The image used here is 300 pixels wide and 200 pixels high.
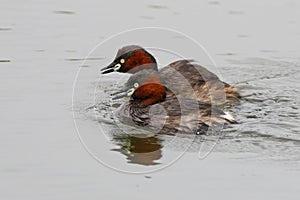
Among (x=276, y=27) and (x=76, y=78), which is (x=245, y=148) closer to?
(x=76, y=78)

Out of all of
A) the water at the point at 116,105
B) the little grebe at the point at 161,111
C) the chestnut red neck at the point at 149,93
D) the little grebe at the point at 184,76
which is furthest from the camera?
the little grebe at the point at 184,76

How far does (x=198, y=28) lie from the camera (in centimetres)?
1309

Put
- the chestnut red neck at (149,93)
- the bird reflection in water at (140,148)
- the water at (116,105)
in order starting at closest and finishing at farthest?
the water at (116,105) → the bird reflection in water at (140,148) → the chestnut red neck at (149,93)

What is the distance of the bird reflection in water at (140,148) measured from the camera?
27.5 ft

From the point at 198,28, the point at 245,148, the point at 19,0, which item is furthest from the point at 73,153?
the point at 19,0

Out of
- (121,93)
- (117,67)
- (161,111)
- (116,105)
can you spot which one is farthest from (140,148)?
(117,67)

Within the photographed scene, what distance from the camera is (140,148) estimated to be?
28.7 ft

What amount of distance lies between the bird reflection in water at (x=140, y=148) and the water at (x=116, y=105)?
0.02 meters

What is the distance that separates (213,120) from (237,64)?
274 cm

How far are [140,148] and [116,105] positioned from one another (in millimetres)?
1951

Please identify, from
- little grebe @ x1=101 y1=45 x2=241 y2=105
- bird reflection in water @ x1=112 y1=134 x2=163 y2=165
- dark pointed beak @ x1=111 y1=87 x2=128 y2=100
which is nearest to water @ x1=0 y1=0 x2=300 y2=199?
bird reflection in water @ x1=112 y1=134 x2=163 y2=165

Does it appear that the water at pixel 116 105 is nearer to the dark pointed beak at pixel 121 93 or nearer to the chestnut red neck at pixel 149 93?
the dark pointed beak at pixel 121 93

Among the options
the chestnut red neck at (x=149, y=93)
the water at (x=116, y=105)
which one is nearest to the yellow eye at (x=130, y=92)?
the chestnut red neck at (x=149, y=93)

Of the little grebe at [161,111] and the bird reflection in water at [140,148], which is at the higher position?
the little grebe at [161,111]
